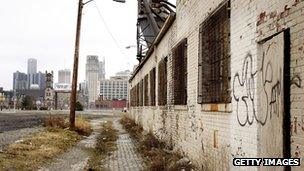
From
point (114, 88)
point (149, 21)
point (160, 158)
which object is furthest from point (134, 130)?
point (114, 88)

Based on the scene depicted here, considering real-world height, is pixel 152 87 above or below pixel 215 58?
below

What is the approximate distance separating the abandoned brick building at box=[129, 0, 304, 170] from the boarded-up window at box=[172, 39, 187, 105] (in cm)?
3

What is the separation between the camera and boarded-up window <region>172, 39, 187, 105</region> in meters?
13.5

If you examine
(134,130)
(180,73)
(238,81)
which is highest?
(180,73)

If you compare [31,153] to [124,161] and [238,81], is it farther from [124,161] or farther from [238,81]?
[238,81]

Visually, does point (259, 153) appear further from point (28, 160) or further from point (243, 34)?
point (28, 160)

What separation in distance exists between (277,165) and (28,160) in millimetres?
8086

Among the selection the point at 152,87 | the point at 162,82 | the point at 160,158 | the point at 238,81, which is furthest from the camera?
the point at 152,87

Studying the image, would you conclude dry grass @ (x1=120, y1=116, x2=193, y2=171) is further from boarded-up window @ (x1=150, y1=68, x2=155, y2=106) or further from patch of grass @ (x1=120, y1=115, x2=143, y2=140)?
patch of grass @ (x1=120, y1=115, x2=143, y2=140)

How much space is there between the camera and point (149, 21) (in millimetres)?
30266

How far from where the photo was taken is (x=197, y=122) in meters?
11.1

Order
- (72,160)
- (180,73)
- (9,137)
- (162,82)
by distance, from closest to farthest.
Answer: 1. (72,160)
2. (180,73)
3. (162,82)
4. (9,137)

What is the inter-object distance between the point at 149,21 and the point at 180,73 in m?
16.4

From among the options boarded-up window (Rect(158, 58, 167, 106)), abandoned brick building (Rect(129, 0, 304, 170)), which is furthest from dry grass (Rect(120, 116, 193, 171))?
boarded-up window (Rect(158, 58, 167, 106))
